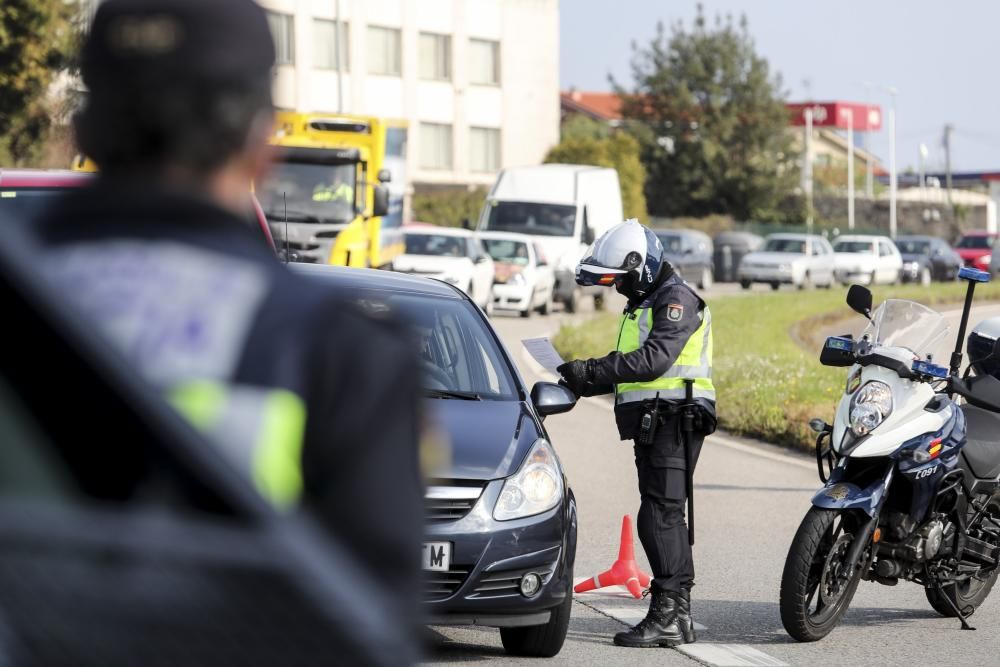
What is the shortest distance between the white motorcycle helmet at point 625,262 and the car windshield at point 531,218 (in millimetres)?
28078

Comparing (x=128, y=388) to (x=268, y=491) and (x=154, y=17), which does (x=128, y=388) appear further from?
(x=154, y=17)

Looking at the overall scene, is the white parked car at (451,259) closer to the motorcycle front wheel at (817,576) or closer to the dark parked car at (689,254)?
the dark parked car at (689,254)

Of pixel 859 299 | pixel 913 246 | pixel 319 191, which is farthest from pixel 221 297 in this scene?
pixel 913 246

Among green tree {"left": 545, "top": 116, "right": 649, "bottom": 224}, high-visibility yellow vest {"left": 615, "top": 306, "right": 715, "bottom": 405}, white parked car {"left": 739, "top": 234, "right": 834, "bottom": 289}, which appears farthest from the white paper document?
green tree {"left": 545, "top": 116, "right": 649, "bottom": 224}


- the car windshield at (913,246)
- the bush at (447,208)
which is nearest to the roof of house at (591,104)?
the bush at (447,208)

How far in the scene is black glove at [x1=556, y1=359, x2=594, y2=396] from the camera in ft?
23.9

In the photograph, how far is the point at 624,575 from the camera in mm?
8242

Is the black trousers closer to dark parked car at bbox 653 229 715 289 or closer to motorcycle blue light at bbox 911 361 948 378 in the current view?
motorcycle blue light at bbox 911 361 948 378

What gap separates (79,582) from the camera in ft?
5.04

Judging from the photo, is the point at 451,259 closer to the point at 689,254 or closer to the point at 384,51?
the point at 689,254

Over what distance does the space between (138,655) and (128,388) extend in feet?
0.77

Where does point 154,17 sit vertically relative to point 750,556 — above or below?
above

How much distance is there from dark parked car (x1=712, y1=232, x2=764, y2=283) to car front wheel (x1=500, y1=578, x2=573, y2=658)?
48348mm

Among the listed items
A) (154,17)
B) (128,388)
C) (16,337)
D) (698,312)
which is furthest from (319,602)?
(698,312)
